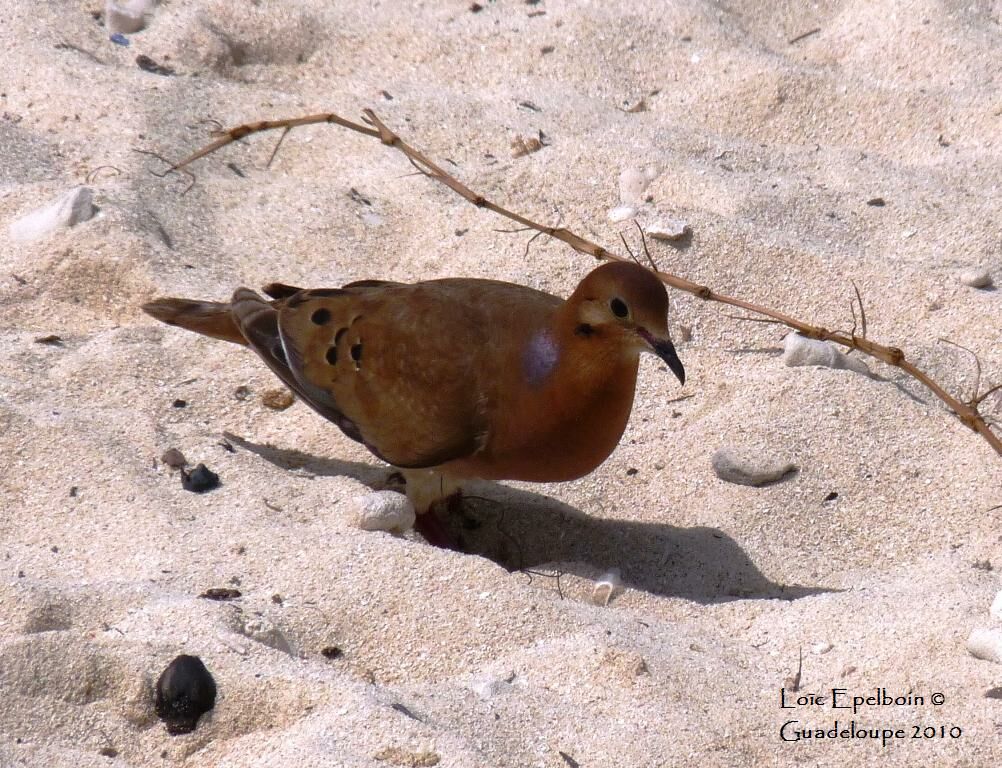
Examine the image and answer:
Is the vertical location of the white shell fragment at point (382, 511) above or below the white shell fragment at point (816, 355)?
below

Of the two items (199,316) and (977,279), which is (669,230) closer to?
(977,279)

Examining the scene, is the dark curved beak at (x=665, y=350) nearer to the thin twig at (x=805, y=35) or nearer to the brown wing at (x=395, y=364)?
the brown wing at (x=395, y=364)

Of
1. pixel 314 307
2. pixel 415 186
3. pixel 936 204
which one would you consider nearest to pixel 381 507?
pixel 314 307

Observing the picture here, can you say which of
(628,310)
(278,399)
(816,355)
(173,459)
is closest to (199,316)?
(278,399)

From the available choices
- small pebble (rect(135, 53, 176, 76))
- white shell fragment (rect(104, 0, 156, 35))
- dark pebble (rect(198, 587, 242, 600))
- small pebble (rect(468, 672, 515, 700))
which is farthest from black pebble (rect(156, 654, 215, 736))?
white shell fragment (rect(104, 0, 156, 35))

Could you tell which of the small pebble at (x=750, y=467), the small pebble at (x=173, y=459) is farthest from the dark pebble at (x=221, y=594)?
the small pebble at (x=750, y=467)

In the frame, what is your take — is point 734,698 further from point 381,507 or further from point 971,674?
point 381,507
